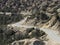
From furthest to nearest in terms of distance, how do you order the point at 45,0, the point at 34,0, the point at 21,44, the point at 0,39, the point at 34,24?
the point at 34,0 → the point at 45,0 → the point at 34,24 → the point at 0,39 → the point at 21,44

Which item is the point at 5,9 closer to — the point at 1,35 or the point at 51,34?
the point at 1,35

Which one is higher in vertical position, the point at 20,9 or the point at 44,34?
the point at 44,34

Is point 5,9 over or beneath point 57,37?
beneath

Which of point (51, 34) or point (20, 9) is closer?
point (51, 34)

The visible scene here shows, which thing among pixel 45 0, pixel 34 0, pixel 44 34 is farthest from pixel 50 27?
pixel 34 0

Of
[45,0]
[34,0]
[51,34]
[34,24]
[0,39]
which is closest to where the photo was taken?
[51,34]

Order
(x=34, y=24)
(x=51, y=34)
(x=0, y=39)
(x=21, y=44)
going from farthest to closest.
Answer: (x=34, y=24) < (x=0, y=39) < (x=51, y=34) < (x=21, y=44)

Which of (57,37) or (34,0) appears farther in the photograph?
(34,0)

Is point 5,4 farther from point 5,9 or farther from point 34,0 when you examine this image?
point 34,0

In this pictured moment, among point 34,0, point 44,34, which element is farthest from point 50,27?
point 34,0
